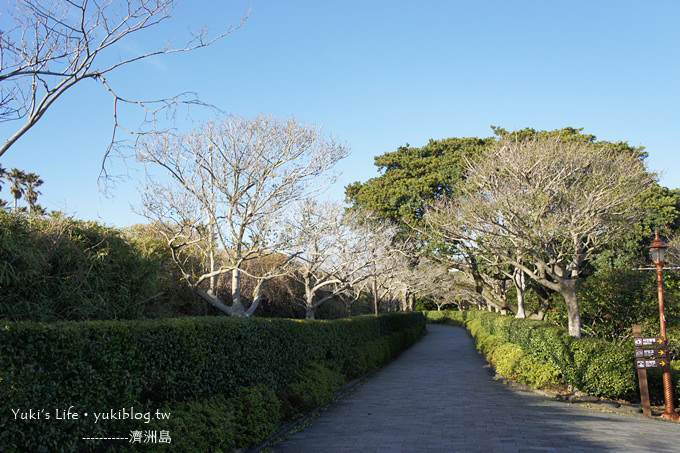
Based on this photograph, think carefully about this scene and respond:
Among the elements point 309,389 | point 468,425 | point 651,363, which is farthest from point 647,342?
point 309,389

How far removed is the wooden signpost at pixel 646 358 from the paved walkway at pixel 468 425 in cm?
50

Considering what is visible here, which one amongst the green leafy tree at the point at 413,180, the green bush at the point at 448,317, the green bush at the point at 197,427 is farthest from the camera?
the green bush at the point at 448,317

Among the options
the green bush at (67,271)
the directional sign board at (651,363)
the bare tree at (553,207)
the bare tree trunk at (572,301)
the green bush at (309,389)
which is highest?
the bare tree at (553,207)

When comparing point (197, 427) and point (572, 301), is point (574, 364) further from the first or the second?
point (197, 427)

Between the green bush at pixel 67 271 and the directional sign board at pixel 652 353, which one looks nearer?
the green bush at pixel 67 271

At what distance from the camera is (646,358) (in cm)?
1051

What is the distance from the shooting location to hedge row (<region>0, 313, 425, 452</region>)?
403 centimetres

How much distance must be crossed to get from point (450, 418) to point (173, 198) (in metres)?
9.28

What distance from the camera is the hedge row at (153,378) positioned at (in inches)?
159

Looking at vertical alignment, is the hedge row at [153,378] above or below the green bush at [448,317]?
above

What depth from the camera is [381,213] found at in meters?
30.5

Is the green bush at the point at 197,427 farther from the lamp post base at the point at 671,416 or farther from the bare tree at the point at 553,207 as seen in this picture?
the bare tree at the point at 553,207

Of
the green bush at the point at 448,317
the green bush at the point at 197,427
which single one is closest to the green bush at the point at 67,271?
the green bush at the point at 197,427

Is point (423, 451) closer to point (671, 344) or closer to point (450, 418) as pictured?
point (450, 418)
